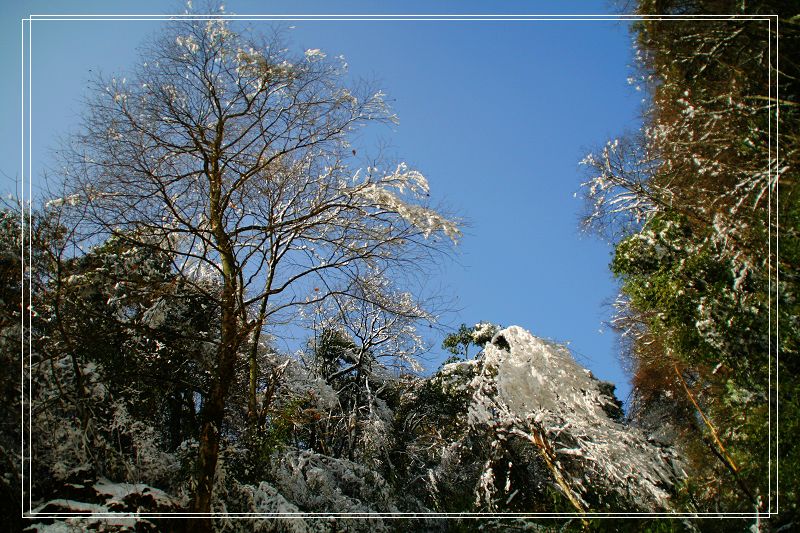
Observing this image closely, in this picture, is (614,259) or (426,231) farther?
(614,259)

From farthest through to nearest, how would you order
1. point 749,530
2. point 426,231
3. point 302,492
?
point 302,492, point 426,231, point 749,530

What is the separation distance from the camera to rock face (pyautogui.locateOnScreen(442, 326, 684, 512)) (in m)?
4.25

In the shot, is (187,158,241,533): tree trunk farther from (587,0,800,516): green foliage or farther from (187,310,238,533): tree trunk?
(587,0,800,516): green foliage

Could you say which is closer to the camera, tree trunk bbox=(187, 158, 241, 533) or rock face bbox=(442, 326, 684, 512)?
tree trunk bbox=(187, 158, 241, 533)

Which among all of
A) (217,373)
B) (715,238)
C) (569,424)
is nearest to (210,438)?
(217,373)

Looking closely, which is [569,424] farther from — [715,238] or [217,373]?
[217,373]

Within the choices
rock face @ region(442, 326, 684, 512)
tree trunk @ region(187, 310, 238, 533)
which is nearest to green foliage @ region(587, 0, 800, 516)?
rock face @ region(442, 326, 684, 512)

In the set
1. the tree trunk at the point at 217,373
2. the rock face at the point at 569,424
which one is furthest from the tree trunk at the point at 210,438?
the rock face at the point at 569,424

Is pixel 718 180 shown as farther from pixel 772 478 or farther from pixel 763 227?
pixel 772 478

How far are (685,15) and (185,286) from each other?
17.3 ft

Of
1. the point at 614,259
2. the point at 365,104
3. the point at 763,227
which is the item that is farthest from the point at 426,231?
the point at 763,227

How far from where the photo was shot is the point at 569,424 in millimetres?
4680

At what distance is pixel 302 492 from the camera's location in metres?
4.86

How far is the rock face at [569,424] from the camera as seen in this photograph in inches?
167
